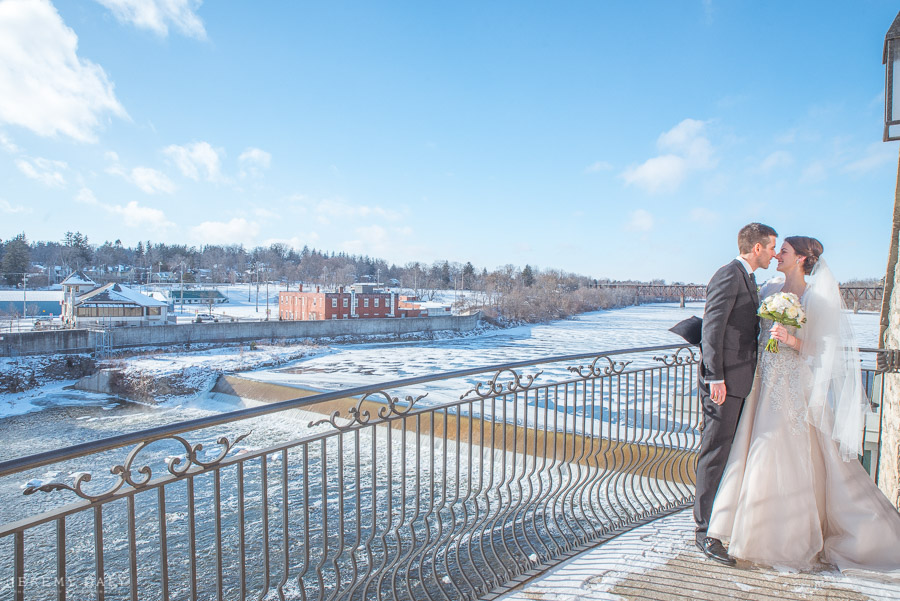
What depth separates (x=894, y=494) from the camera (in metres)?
3.84

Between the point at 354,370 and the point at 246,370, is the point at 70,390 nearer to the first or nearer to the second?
the point at 246,370

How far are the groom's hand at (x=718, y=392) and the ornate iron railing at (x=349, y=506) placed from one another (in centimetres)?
63

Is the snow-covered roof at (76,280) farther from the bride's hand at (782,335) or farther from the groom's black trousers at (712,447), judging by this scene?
the bride's hand at (782,335)

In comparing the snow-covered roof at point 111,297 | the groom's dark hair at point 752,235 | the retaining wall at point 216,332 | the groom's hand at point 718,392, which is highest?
the groom's dark hair at point 752,235

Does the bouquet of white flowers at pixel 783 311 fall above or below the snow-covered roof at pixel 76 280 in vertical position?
below

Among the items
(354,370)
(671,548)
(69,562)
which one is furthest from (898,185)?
(354,370)

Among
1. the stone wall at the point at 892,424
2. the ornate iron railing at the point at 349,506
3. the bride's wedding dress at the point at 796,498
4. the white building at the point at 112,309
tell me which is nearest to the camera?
the ornate iron railing at the point at 349,506

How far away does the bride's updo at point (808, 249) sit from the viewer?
10.3ft

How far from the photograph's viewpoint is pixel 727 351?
2.96 meters

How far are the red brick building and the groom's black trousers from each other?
40693 mm

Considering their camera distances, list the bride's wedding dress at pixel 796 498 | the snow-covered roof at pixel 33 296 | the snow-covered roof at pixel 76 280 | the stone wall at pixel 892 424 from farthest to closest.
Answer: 1. the snow-covered roof at pixel 33 296
2. the snow-covered roof at pixel 76 280
3. the stone wall at pixel 892 424
4. the bride's wedding dress at pixel 796 498

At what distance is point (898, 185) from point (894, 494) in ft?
10.5

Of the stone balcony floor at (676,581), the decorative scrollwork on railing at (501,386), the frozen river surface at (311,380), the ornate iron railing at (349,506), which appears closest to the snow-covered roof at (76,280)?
the frozen river surface at (311,380)

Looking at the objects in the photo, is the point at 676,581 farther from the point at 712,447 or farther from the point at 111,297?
the point at 111,297
